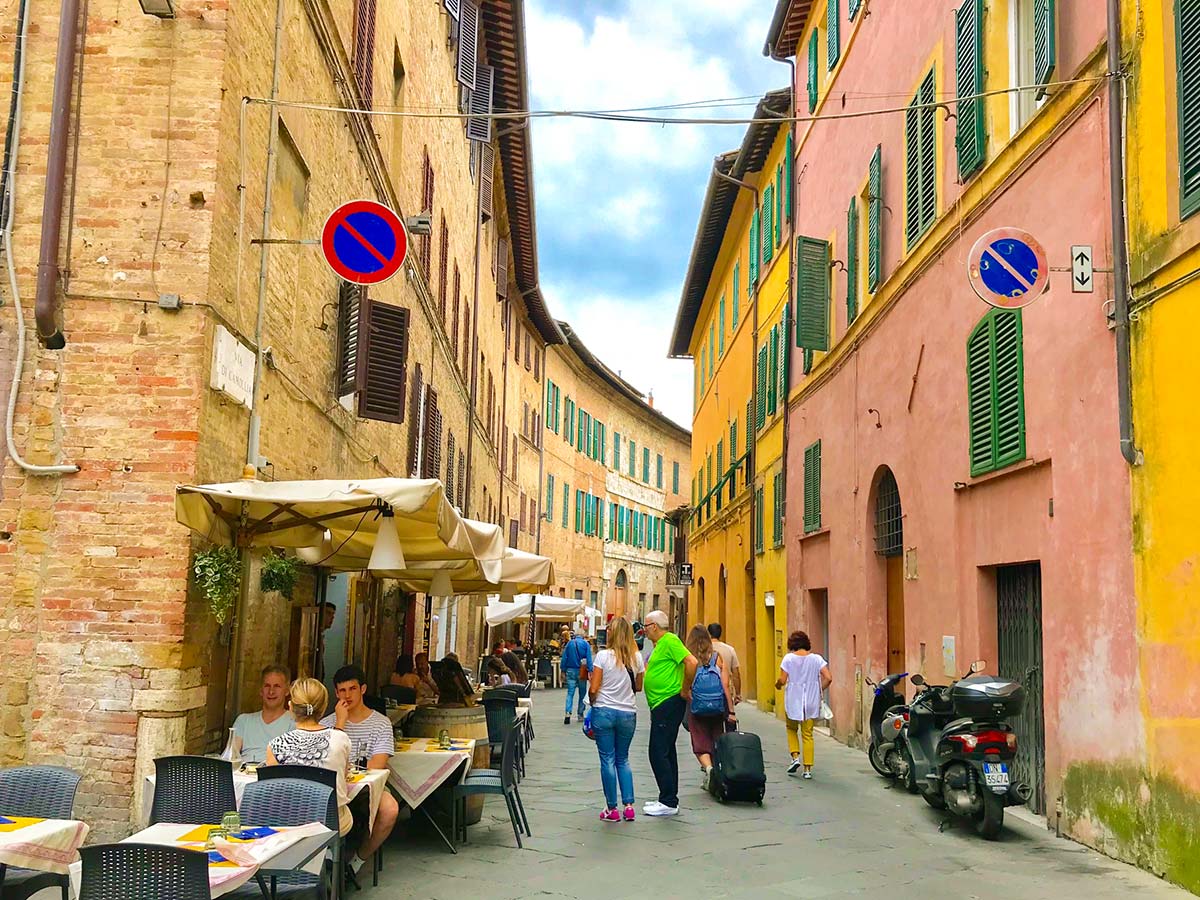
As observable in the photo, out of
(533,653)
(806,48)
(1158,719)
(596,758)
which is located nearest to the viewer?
(1158,719)

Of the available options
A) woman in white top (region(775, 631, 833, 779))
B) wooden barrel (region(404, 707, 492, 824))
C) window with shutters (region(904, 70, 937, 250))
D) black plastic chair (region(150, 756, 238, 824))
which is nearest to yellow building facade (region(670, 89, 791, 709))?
window with shutters (region(904, 70, 937, 250))

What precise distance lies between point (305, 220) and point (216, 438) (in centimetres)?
288

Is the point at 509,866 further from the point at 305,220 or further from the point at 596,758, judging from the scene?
the point at 596,758

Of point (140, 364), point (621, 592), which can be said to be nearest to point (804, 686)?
point (140, 364)

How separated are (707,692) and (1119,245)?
17.0ft

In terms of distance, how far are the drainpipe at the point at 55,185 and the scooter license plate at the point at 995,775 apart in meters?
6.53

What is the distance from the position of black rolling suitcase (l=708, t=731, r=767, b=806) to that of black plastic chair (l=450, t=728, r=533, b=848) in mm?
2220

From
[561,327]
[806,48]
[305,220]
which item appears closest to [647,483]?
[561,327]

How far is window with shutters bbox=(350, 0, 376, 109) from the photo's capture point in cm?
1134

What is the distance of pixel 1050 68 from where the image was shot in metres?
8.84

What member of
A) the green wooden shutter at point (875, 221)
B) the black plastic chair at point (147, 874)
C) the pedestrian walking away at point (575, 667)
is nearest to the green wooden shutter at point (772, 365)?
the pedestrian walking away at point (575, 667)

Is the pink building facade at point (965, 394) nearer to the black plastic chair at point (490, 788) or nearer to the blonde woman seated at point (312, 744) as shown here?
the black plastic chair at point (490, 788)

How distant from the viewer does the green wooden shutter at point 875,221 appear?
13836 millimetres

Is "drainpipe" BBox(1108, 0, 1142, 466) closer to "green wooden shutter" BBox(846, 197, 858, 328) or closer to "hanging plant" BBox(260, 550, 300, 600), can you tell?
"hanging plant" BBox(260, 550, 300, 600)
